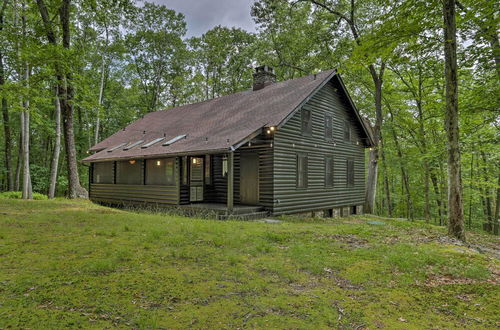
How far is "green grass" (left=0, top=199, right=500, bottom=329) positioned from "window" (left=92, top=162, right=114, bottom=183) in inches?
412

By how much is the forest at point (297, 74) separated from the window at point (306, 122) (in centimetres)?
266

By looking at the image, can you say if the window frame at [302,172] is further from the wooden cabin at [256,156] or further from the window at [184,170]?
the window at [184,170]

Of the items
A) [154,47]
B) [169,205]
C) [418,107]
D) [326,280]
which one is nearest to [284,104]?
[169,205]

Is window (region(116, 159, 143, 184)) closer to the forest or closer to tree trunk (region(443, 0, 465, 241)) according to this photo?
the forest

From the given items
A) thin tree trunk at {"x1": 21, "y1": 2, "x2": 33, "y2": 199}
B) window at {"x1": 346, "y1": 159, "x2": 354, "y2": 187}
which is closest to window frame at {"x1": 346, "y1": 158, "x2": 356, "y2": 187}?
window at {"x1": 346, "y1": 159, "x2": 354, "y2": 187}

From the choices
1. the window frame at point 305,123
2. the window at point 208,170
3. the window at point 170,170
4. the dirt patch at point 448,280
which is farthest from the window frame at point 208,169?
the dirt patch at point 448,280

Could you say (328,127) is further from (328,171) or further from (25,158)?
(25,158)

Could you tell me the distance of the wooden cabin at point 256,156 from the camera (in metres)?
12.1

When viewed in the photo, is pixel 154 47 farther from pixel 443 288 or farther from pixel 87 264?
pixel 443 288

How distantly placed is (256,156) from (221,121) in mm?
2934

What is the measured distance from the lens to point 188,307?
345 centimetres

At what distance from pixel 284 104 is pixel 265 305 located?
1045 centimetres

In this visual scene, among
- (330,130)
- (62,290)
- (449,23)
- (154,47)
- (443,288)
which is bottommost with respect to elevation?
(443,288)

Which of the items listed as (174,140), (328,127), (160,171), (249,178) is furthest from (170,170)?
(328,127)
